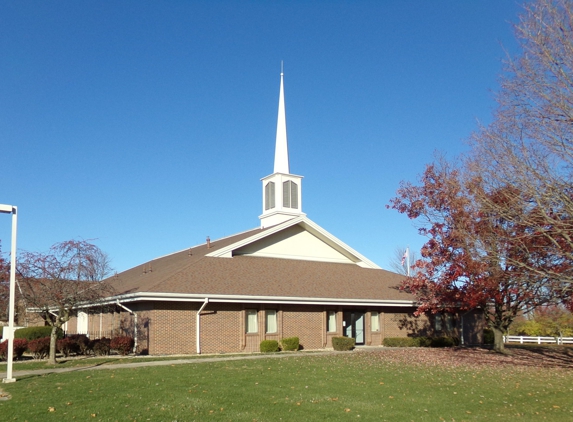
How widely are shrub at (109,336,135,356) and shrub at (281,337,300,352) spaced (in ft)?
21.5

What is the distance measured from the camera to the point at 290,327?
1097 inches

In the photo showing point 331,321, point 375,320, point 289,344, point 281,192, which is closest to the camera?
point 289,344

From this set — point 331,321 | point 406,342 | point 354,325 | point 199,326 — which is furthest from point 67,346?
point 406,342

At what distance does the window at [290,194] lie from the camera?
3472 centimetres

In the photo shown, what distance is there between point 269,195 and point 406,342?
37.4 feet

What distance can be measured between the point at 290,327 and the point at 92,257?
34.5ft

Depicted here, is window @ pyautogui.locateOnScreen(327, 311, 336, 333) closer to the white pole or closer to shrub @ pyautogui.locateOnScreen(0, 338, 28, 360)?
shrub @ pyautogui.locateOnScreen(0, 338, 28, 360)

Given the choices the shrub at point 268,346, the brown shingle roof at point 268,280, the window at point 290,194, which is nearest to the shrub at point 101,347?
the brown shingle roof at point 268,280

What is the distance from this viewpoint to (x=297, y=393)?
1313 cm

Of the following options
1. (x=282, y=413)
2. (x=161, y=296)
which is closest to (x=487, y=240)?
(x=282, y=413)

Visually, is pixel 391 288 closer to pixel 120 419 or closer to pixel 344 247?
pixel 344 247

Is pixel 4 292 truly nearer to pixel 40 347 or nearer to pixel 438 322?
pixel 40 347

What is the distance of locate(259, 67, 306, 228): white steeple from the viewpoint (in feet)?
113

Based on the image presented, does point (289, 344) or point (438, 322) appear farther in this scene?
point (438, 322)
